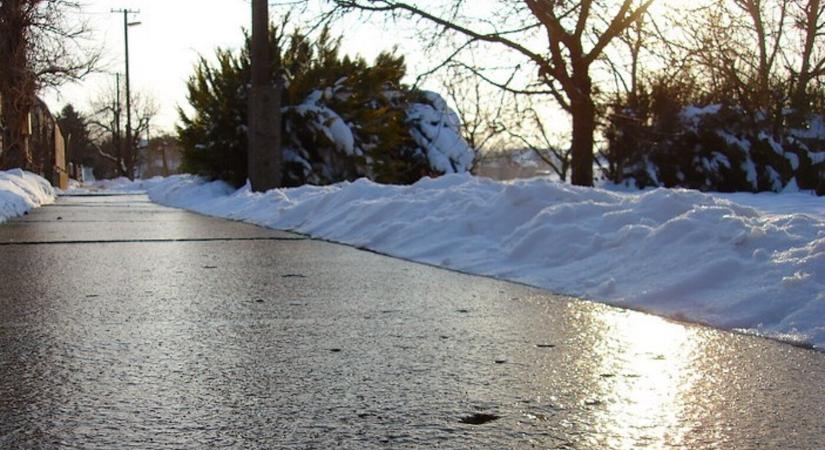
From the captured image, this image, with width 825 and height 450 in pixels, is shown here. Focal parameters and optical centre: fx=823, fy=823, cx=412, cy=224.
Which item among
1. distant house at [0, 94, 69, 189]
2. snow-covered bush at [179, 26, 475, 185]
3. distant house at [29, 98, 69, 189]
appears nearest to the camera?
snow-covered bush at [179, 26, 475, 185]

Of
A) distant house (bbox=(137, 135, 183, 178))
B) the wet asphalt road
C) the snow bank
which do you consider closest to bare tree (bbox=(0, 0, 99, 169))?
the snow bank

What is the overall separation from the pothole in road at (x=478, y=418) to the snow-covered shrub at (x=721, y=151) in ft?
39.7

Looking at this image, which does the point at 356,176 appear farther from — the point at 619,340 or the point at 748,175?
the point at 619,340

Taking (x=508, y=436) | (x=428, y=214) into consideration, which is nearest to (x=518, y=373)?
(x=508, y=436)

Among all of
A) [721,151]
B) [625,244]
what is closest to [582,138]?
[721,151]

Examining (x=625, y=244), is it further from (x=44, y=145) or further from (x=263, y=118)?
(x=44, y=145)

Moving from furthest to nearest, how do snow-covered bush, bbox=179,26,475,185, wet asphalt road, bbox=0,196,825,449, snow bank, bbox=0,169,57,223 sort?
snow-covered bush, bbox=179,26,475,185, snow bank, bbox=0,169,57,223, wet asphalt road, bbox=0,196,825,449

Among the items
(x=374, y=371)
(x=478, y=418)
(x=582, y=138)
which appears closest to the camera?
(x=478, y=418)

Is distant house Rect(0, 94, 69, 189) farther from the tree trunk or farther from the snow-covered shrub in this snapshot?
the snow-covered shrub

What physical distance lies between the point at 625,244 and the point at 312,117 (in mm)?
11598

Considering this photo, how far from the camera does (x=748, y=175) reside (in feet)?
46.3

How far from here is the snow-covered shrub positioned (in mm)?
14070

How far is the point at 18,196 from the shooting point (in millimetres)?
12211

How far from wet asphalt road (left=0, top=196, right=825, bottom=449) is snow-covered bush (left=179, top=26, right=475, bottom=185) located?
11587mm
